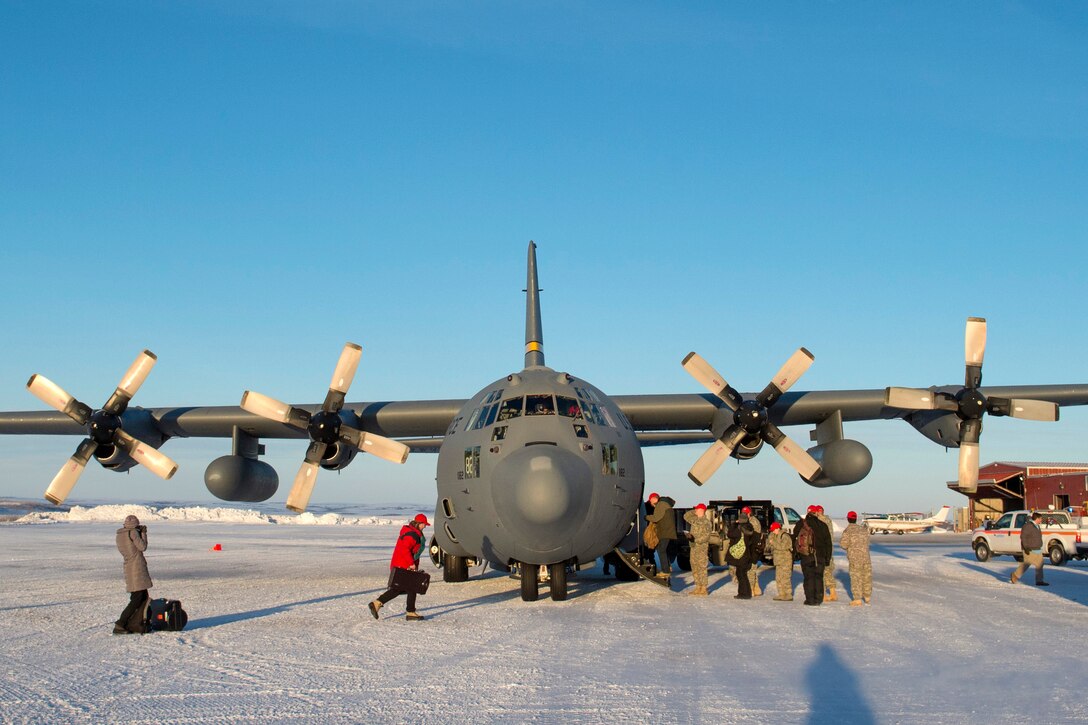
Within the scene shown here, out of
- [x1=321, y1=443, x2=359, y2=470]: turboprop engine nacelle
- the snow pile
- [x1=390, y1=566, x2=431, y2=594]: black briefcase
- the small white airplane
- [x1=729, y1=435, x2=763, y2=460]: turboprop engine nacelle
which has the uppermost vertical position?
[x1=729, y1=435, x2=763, y2=460]: turboprop engine nacelle

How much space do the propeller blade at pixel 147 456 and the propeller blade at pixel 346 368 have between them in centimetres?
370

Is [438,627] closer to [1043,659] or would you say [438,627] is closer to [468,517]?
[468,517]

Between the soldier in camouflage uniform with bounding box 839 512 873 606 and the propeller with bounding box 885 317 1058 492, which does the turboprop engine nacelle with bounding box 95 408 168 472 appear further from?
the propeller with bounding box 885 317 1058 492

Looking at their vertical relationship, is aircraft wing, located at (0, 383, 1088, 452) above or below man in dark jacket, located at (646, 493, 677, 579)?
above

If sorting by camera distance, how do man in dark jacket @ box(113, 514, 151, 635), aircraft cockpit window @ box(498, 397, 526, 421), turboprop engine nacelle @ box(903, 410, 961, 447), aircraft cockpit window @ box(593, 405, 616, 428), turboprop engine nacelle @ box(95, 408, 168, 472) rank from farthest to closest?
turboprop engine nacelle @ box(95, 408, 168, 472) → turboprop engine nacelle @ box(903, 410, 961, 447) → aircraft cockpit window @ box(593, 405, 616, 428) → aircraft cockpit window @ box(498, 397, 526, 421) → man in dark jacket @ box(113, 514, 151, 635)

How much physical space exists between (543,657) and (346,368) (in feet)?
31.7

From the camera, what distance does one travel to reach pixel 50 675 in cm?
728

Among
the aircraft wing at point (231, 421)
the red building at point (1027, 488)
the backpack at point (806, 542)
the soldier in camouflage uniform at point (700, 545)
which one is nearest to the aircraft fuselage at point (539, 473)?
the soldier in camouflage uniform at point (700, 545)

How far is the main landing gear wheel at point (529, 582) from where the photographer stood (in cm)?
1298

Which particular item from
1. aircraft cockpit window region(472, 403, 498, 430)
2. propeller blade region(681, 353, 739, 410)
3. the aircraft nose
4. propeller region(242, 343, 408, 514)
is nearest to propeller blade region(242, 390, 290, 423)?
propeller region(242, 343, 408, 514)

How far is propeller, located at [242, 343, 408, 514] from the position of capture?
16.3m

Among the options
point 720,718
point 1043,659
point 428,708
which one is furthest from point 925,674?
point 428,708

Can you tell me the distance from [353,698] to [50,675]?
289 centimetres

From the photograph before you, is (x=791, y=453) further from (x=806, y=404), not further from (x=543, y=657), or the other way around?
(x=543, y=657)
